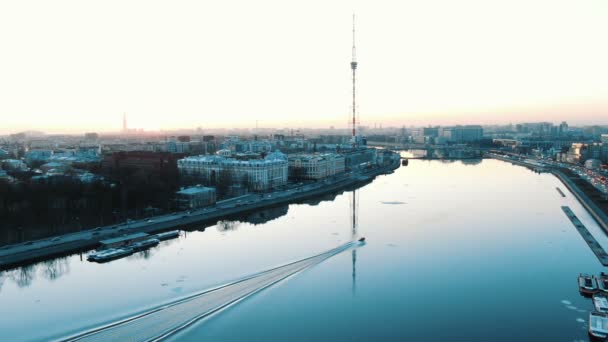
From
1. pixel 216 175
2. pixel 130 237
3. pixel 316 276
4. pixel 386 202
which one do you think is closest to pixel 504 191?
pixel 386 202


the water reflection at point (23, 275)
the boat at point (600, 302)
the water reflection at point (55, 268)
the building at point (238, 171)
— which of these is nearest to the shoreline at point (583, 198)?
the boat at point (600, 302)

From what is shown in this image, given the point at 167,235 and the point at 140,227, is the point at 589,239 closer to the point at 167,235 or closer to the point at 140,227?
the point at 167,235

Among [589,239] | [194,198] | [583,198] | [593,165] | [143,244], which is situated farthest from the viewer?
[593,165]

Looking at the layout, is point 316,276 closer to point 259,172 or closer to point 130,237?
point 130,237

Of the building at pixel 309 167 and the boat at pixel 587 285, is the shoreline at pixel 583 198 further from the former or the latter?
the building at pixel 309 167

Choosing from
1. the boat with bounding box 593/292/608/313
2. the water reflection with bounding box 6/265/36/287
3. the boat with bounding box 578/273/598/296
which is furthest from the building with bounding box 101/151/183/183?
the boat with bounding box 593/292/608/313

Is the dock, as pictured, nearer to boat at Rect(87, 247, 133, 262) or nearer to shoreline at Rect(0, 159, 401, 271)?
shoreline at Rect(0, 159, 401, 271)

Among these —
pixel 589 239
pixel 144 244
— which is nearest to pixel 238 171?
pixel 144 244
